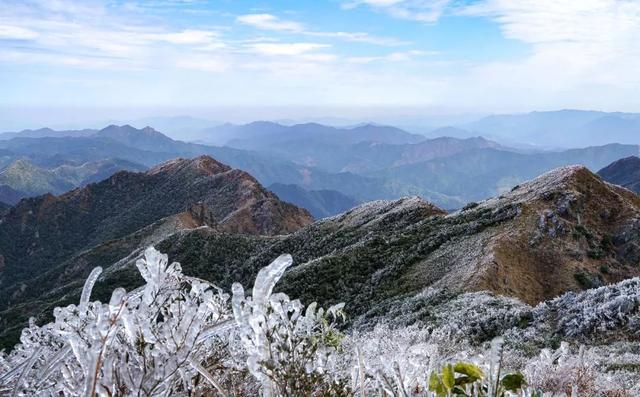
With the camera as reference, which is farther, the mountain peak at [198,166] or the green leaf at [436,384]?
the mountain peak at [198,166]

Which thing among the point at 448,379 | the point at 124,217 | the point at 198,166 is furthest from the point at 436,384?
the point at 198,166

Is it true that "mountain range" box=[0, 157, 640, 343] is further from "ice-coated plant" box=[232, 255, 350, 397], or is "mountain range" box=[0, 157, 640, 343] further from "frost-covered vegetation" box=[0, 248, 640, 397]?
"ice-coated plant" box=[232, 255, 350, 397]

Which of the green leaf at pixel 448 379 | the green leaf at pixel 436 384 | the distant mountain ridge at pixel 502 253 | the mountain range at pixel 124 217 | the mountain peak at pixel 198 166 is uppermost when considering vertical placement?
the green leaf at pixel 448 379

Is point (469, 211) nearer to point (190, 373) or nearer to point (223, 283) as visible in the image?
point (223, 283)

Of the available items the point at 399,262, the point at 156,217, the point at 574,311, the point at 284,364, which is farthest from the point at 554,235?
the point at 156,217

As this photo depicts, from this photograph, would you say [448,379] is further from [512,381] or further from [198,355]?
[198,355]

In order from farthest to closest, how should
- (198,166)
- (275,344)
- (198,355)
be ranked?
(198,166) < (198,355) < (275,344)

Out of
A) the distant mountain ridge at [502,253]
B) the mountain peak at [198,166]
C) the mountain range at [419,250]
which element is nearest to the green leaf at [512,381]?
the mountain range at [419,250]

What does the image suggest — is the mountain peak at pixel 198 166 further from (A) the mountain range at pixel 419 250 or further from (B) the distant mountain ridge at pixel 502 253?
(B) the distant mountain ridge at pixel 502 253

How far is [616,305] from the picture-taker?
13.3 meters

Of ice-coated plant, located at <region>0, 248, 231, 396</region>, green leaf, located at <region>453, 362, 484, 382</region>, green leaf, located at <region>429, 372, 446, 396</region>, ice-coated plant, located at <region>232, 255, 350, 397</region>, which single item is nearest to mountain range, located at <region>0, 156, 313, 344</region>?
ice-coated plant, located at <region>0, 248, 231, 396</region>

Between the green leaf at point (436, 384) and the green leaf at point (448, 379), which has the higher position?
the green leaf at point (448, 379)

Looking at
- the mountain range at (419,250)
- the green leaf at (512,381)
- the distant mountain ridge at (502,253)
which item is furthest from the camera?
the mountain range at (419,250)

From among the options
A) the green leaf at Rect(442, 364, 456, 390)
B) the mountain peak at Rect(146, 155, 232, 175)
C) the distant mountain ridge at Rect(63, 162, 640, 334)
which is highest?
the green leaf at Rect(442, 364, 456, 390)
